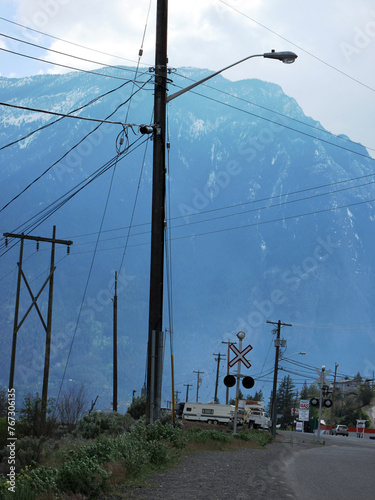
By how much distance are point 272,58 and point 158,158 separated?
4124 mm

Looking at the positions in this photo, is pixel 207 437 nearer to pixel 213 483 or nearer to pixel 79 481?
pixel 213 483

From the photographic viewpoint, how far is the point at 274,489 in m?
10.2

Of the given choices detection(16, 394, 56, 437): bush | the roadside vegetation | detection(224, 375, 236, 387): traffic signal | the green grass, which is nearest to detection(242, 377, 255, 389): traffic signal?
detection(224, 375, 236, 387): traffic signal

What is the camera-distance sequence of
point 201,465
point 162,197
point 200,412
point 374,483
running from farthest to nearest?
point 200,412
point 162,197
point 201,465
point 374,483

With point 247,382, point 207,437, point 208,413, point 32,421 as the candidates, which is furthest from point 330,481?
point 208,413

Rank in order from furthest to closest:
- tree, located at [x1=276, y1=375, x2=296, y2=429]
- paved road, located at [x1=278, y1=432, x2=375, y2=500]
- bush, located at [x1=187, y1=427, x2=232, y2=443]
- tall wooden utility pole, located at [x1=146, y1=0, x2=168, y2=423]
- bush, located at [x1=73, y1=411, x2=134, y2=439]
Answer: tree, located at [x1=276, y1=375, x2=296, y2=429] → bush, located at [x1=73, y1=411, x2=134, y2=439] → bush, located at [x1=187, y1=427, x2=232, y2=443] → tall wooden utility pole, located at [x1=146, y1=0, x2=168, y2=423] → paved road, located at [x1=278, y1=432, x2=375, y2=500]

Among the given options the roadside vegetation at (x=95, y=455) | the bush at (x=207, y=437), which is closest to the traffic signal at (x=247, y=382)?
the roadside vegetation at (x=95, y=455)

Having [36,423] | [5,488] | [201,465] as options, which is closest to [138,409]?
[36,423]

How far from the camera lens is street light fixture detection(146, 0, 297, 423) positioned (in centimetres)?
1730

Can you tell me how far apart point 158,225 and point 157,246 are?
562 mm

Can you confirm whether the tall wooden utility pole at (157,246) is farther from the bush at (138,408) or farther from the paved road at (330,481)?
the bush at (138,408)

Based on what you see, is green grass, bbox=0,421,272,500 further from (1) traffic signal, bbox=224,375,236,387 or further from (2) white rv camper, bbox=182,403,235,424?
(2) white rv camper, bbox=182,403,235,424

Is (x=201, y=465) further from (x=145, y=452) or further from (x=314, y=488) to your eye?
(x=314, y=488)

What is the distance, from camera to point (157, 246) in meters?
17.7
